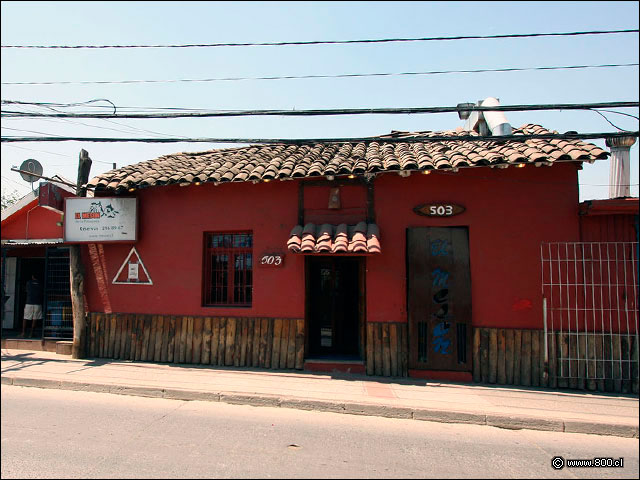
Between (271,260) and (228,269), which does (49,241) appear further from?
(271,260)

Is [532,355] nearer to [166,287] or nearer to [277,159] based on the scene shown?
[277,159]

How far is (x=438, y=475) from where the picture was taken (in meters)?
4.17

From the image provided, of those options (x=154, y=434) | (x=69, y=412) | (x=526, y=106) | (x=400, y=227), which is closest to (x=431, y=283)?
(x=400, y=227)

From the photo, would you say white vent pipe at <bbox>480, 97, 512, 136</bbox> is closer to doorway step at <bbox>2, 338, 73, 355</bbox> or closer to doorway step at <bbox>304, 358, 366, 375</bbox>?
doorway step at <bbox>304, 358, 366, 375</bbox>

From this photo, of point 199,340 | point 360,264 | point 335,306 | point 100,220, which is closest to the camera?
point 360,264

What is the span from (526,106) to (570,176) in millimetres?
1886

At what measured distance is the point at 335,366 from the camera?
833 centimetres

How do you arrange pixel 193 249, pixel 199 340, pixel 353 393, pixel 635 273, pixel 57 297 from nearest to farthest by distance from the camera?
pixel 353 393
pixel 635 273
pixel 199 340
pixel 193 249
pixel 57 297

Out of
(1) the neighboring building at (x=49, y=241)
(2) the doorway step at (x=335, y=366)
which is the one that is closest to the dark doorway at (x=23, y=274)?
(1) the neighboring building at (x=49, y=241)

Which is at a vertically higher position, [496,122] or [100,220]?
[496,122]

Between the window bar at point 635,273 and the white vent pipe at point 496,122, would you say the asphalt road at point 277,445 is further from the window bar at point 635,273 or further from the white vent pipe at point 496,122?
the white vent pipe at point 496,122

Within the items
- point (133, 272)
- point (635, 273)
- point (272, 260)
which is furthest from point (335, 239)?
point (635, 273)

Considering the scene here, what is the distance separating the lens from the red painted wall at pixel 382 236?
304 inches

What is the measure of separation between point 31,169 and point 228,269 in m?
5.07
